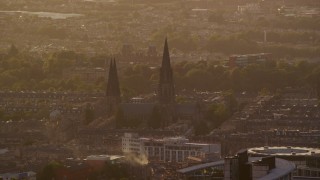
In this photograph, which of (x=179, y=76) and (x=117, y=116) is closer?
(x=117, y=116)

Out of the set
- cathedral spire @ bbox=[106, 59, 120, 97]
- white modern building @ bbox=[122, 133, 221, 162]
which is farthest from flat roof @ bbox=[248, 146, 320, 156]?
cathedral spire @ bbox=[106, 59, 120, 97]

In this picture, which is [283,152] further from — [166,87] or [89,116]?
[166,87]

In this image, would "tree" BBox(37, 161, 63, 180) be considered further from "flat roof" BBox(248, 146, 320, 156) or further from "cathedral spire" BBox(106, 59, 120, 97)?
"cathedral spire" BBox(106, 59, 120, 97)

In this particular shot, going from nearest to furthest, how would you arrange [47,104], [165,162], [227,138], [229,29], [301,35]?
[165,162] < [227,138] < [47,104] < [301,35] < [229,29]

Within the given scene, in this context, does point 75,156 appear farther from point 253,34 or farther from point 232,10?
point 232,10

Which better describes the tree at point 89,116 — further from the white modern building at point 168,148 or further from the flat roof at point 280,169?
the flat roof at point 280,169

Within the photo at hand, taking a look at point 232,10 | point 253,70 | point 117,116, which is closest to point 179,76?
point 253,70
